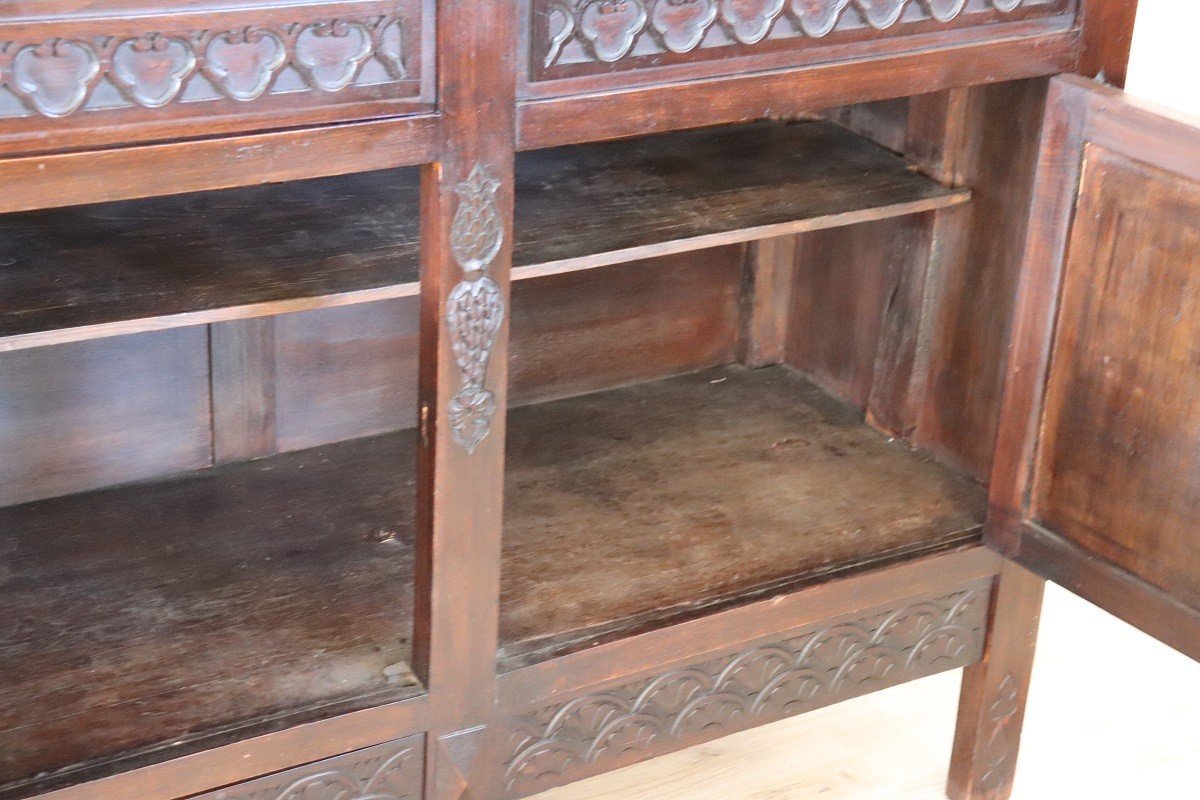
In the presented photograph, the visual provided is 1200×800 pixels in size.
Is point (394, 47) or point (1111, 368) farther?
point (1111, 368)

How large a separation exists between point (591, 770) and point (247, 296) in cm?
80

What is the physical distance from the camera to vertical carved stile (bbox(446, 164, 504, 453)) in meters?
1.63

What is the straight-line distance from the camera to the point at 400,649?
1.90 meters

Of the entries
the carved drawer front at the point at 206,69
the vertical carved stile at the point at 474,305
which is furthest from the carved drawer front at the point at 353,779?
the carved drawer front at the point at 206,69

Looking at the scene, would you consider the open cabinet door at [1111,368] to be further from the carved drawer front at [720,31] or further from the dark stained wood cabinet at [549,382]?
the carved drawer front at [720,31]

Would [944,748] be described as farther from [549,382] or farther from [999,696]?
[549,382]

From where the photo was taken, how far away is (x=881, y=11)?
1846mm

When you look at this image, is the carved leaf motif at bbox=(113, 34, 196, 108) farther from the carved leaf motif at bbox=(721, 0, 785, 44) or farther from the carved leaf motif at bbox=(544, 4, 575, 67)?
the carved leaf motif at bbox=(721, 0, 785, 44)

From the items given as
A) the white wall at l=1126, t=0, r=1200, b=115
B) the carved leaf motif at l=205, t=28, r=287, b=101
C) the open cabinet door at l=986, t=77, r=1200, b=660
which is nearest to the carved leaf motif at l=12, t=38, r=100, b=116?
the carved leaf motif at l=205, t=28, r=287, b=101

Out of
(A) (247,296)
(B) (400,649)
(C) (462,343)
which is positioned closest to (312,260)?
(A) (247,296)

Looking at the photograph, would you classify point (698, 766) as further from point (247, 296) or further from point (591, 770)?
point (247, 296)

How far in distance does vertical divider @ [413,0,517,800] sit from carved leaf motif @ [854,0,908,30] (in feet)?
1.60

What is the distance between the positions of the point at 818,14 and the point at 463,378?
608 mm

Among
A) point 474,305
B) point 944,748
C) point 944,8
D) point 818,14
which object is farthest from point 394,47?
point 944,748
